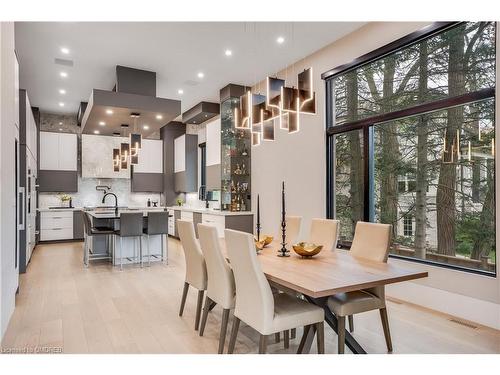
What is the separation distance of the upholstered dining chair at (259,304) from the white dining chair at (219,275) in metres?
0.17

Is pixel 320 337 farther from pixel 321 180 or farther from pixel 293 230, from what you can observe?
pixel 321 180

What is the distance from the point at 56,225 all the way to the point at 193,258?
21.4ft

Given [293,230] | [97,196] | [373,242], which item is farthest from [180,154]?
[373,242]

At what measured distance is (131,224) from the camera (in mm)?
5594

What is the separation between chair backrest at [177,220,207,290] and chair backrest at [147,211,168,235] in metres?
2.55

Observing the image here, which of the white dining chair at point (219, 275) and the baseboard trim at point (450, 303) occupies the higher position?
the white dining chair at point (219, 275)

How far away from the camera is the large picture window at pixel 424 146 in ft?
11.2

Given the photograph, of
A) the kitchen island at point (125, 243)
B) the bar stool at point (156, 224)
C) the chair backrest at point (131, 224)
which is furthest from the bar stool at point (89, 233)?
the bar stool at point (156, 224)

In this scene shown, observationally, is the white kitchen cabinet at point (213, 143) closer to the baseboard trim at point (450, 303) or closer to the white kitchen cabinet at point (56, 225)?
the white kitchen cabinet at point (56, 225)

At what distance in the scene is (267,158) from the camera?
643 centimetres

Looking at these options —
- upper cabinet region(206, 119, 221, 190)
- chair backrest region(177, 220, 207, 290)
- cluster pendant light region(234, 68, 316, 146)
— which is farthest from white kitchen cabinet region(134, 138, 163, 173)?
chair backrest region(177, 220, 207, 290)

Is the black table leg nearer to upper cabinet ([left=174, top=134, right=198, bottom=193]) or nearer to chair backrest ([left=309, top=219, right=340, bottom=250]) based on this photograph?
chair backrest ([left=309, top=219, right=340, bottom=250])

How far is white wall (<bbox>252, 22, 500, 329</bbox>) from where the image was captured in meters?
3.36
